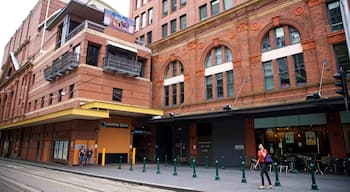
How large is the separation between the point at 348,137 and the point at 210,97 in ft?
38.7

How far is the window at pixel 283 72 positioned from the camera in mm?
19166

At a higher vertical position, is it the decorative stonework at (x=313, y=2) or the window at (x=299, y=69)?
the decorative stonework at (x=313, y=2)

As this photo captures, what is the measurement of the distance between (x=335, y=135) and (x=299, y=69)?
5.54 m

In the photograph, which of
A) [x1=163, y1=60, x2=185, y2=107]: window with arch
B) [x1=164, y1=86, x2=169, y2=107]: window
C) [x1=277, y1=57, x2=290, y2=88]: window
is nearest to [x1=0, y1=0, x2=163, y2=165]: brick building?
[x1=164, y1=86, x2=169, y2=107]: window

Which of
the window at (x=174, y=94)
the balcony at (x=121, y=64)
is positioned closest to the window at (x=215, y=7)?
the window at (x=174, y=94)

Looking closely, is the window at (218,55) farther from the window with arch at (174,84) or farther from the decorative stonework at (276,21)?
the decorative stonework at (276,21)

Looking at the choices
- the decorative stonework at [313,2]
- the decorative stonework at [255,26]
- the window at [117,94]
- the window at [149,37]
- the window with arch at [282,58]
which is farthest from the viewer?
the window at [149,37]

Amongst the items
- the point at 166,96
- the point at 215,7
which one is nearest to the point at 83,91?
the point at 166,96

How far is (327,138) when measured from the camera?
16609mm

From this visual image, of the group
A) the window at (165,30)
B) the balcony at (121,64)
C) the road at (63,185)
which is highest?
the window at (165,30)

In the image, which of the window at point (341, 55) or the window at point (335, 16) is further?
the window at point (335, 16)

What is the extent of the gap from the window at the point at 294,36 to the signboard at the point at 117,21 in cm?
1750

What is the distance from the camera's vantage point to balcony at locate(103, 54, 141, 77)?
24609mm

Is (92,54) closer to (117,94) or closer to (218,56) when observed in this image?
(117,94)
